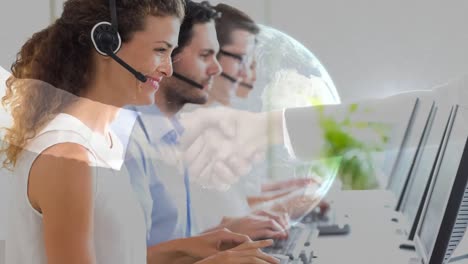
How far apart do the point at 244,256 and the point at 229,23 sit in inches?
14.4

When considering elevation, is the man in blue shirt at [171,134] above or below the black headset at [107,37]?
below

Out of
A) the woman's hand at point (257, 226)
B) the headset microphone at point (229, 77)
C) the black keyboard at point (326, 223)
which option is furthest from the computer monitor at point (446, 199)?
the headset microphone at point (229, 77)

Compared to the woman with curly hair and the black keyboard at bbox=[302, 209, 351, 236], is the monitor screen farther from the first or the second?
the woman with curly hair

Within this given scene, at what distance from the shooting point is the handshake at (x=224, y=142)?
2.93ft

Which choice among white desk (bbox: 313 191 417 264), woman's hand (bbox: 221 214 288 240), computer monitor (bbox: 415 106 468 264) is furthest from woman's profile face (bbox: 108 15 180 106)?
computer monitor (bbox: 415 106 468 264)

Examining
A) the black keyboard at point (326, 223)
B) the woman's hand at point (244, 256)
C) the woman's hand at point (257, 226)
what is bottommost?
the woman's hand at point (244, 256)

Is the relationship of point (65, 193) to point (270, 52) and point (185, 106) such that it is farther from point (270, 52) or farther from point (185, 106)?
point (270, 52)

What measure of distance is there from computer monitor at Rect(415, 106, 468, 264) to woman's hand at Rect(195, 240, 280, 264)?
0.79 feet

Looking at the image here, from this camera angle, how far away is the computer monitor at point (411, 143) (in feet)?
2.98

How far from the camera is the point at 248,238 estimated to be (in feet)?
3.02

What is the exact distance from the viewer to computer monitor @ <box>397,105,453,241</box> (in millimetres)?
917

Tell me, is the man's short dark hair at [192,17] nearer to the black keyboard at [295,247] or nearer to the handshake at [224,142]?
the handshake at [224,142]

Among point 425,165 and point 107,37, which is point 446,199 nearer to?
point 425,165

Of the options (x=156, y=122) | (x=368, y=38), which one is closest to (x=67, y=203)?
(x=156, y=122)
